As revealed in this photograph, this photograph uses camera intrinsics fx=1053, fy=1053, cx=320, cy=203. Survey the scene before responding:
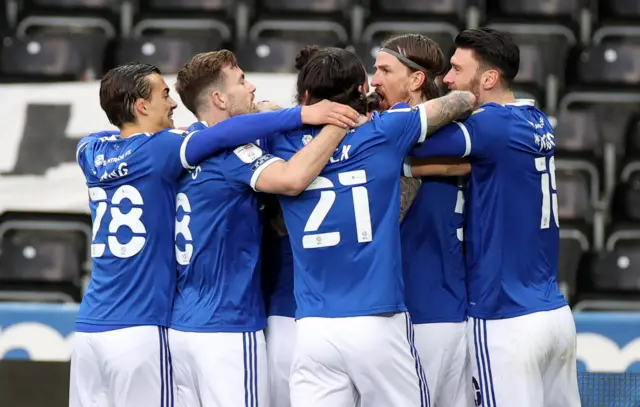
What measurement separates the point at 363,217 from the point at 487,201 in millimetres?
676

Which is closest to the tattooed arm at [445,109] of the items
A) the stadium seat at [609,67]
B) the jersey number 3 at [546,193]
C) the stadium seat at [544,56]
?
the jersey number 3 at [546,193]

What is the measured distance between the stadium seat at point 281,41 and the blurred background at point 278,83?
0.04ft

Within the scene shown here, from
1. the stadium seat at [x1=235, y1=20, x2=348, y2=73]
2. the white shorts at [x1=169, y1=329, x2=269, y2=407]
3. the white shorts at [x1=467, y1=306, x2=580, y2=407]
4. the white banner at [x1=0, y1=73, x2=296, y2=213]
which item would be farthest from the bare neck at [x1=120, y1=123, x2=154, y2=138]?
the stadium seat at [x1=235, y1=20, x2=348, y2=73]

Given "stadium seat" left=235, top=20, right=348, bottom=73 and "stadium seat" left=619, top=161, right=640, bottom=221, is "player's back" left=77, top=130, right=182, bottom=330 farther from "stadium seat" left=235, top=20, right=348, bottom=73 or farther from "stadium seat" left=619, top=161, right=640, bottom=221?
"stadium seat" left=619, top=161, right=640, bottom=221

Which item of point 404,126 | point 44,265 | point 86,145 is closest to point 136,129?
point 86,145

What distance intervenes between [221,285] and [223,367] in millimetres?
345

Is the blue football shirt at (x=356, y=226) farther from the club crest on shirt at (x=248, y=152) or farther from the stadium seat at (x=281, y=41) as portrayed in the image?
the stadium seat at (x=281, y=41)

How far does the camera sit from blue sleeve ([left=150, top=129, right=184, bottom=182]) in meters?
4.52

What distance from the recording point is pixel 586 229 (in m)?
7.75

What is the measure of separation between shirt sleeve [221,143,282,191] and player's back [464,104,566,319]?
Answer: 88 centimetres

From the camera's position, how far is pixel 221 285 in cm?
445

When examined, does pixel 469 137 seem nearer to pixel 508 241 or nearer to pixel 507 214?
pixel 507 214

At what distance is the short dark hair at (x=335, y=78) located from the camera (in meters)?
4.23

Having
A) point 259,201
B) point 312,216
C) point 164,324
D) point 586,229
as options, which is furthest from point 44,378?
point 586,229
